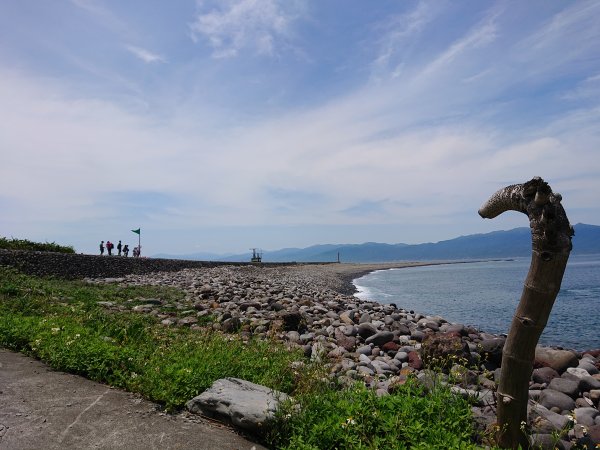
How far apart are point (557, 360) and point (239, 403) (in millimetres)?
7796

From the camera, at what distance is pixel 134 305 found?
537 inches

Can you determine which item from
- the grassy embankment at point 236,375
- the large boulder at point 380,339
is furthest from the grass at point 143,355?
the large boulder at point 380,339

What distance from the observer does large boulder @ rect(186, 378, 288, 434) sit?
468 cm

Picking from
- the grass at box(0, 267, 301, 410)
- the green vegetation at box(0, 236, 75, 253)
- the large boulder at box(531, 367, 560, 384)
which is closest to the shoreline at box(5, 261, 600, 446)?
the large boulder at box(531, 367, 560, 384)

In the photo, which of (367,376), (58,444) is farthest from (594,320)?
(58,444)

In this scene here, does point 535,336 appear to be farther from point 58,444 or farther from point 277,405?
point 58,444

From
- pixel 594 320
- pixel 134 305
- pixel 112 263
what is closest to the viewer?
pixel 134 305

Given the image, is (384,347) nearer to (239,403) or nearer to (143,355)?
(143,355)

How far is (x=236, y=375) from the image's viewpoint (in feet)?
20.1

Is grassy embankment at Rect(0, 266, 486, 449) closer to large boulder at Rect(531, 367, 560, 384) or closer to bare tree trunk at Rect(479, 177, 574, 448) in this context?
bare tree trunk at Rect(479, 177, 574, 448)

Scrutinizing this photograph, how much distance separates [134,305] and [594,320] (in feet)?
69.8

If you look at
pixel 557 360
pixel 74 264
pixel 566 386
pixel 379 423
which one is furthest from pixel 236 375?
pixel 74 264

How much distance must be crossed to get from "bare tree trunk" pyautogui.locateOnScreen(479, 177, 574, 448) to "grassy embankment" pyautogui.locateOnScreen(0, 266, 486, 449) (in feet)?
1.64

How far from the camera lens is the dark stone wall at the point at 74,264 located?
20.2 m
